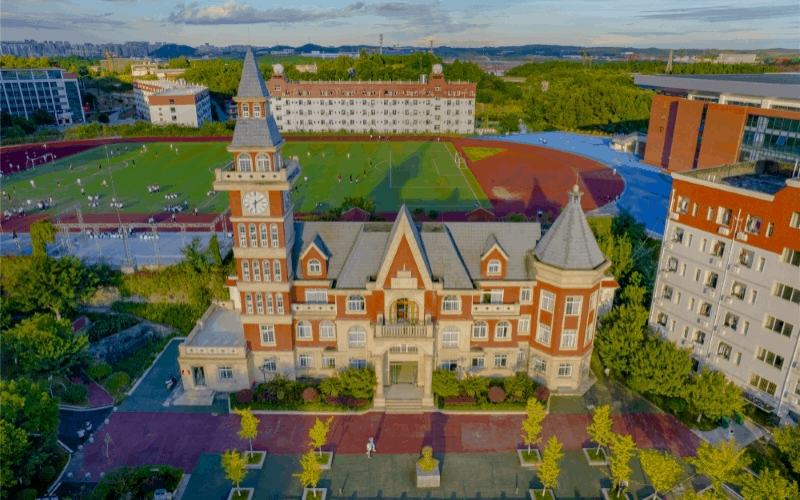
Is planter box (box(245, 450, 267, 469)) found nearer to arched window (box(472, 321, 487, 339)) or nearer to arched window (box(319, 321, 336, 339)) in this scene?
arched window (box(319, 321, 336, 339))

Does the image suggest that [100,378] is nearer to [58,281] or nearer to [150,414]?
[150,414]

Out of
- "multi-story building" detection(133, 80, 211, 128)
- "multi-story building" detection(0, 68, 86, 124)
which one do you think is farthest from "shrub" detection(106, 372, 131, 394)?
"multi-story building" detection(0, 68, 86, 124)

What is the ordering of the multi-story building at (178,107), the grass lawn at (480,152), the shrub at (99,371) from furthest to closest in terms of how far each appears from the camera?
the multi-story building at (178,107), the grass lawn at (480,152), the shrub at (99,371)

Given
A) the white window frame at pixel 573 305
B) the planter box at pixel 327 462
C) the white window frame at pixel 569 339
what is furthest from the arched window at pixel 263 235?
the white window frame at pixel 569 339

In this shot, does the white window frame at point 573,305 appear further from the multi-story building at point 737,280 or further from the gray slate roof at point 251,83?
the gray slate roof at point 251,83

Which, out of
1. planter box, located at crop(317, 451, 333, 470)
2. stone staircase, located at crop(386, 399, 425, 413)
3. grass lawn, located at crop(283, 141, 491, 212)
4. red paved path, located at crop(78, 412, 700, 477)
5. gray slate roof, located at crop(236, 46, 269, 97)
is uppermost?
gray slate roof, located at crop(236, 46, 269, 97)

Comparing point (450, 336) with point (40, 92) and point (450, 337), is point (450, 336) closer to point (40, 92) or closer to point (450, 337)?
point (450, 337)

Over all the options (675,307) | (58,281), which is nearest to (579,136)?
(675,307)
